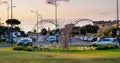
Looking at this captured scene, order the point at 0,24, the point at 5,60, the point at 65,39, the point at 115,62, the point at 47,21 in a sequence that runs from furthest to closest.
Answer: the point at 0,24 < the point at 47,21 < the point at 65,39 < the point at 5,60 < the point at 115,62

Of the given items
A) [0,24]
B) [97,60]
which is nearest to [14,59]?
[97,60]

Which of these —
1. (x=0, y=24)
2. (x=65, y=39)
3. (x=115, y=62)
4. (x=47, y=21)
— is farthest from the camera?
(x=0, y=24)

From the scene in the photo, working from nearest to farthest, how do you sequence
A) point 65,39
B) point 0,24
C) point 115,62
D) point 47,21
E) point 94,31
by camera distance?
point 115,62, point 65,39, point 47,21, point 0,24, point 94,31

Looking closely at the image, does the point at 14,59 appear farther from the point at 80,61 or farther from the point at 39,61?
the point at 80,61

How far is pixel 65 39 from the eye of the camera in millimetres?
47250

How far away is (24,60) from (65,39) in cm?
2491

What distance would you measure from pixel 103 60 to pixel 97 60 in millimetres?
331

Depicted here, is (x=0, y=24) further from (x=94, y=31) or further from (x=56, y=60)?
(x=56, y=60)

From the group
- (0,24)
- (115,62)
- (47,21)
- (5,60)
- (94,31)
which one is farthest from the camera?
(94,31)

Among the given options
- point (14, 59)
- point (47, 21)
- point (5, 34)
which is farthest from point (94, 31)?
point (14, 59)

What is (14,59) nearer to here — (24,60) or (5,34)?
(24,60)

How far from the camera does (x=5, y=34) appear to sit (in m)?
139

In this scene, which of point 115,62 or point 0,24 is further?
point 0,24

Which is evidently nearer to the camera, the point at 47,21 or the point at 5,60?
the point at 5,60
